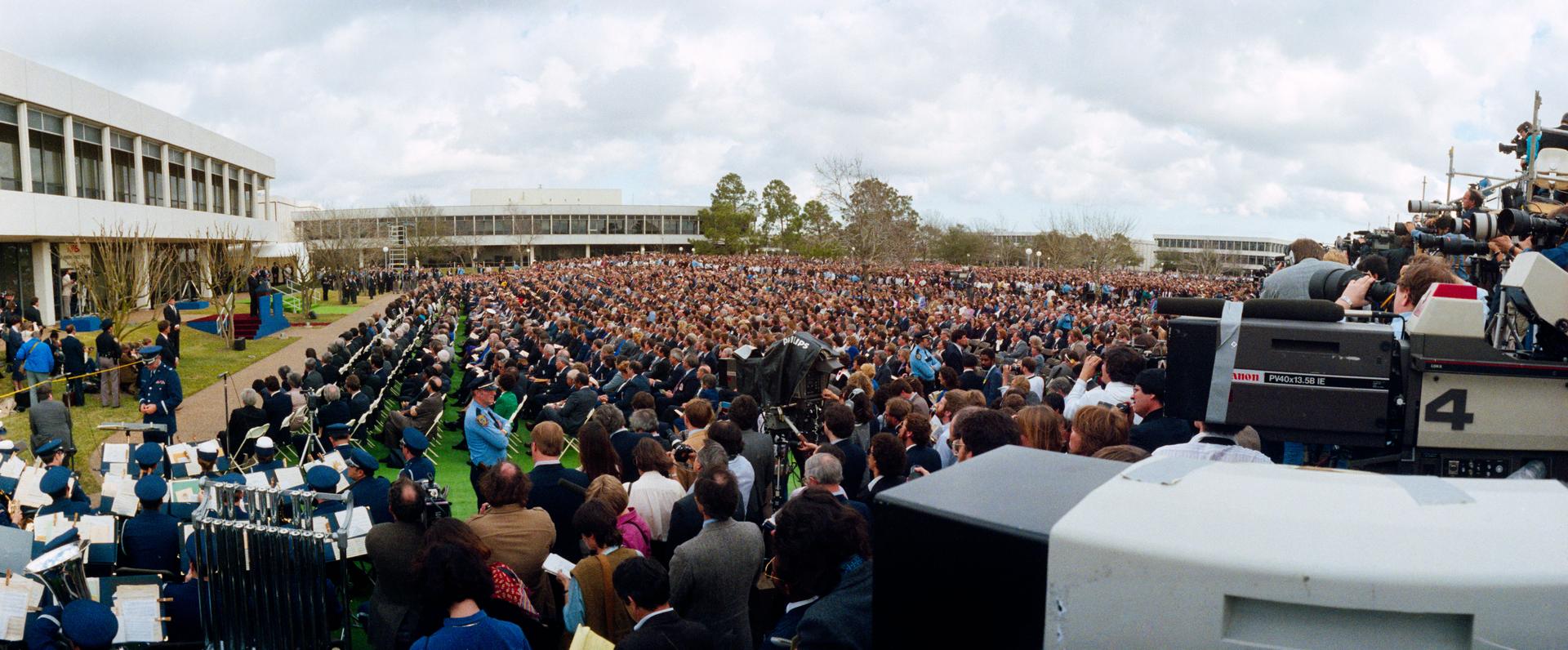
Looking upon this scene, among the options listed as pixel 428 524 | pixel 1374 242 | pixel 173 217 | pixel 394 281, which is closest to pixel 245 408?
pixel 428 524

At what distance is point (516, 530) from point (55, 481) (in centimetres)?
346

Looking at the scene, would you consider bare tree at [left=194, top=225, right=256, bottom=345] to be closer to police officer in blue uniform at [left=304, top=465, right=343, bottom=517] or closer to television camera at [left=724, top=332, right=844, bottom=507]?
police officer in blue uniform at [left=304, top=465, right=343, bottom=517]

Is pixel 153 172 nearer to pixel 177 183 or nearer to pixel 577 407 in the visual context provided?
pixel 177 183

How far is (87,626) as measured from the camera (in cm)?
470

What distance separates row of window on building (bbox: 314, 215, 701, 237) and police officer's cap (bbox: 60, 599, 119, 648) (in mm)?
98947

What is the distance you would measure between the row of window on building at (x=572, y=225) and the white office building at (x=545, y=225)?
0.29 feet

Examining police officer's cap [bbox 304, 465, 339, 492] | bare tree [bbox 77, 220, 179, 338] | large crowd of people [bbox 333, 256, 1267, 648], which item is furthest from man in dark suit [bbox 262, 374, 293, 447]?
bare tree [bbox 77, 220, 179, 338]

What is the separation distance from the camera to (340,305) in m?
43.3

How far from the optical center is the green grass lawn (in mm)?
12667

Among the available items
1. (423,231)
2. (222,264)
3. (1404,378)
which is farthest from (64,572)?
(423,231)

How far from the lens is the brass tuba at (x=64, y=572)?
4.96 m

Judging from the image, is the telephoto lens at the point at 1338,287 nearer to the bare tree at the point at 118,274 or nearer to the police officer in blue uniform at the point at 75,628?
the police officer in blue uniform at the point at 75,628

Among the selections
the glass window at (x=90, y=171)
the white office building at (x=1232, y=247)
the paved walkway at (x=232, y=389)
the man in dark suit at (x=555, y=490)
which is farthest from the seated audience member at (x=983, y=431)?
the white office building at (x=1232, y=247)

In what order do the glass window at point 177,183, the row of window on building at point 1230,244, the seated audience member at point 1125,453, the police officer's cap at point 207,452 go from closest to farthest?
the seated audience member at point 1125,453 < the police officer's cap at point 207,452 < the glass window at point 177,183 < the row of window on building at point 1230,244
